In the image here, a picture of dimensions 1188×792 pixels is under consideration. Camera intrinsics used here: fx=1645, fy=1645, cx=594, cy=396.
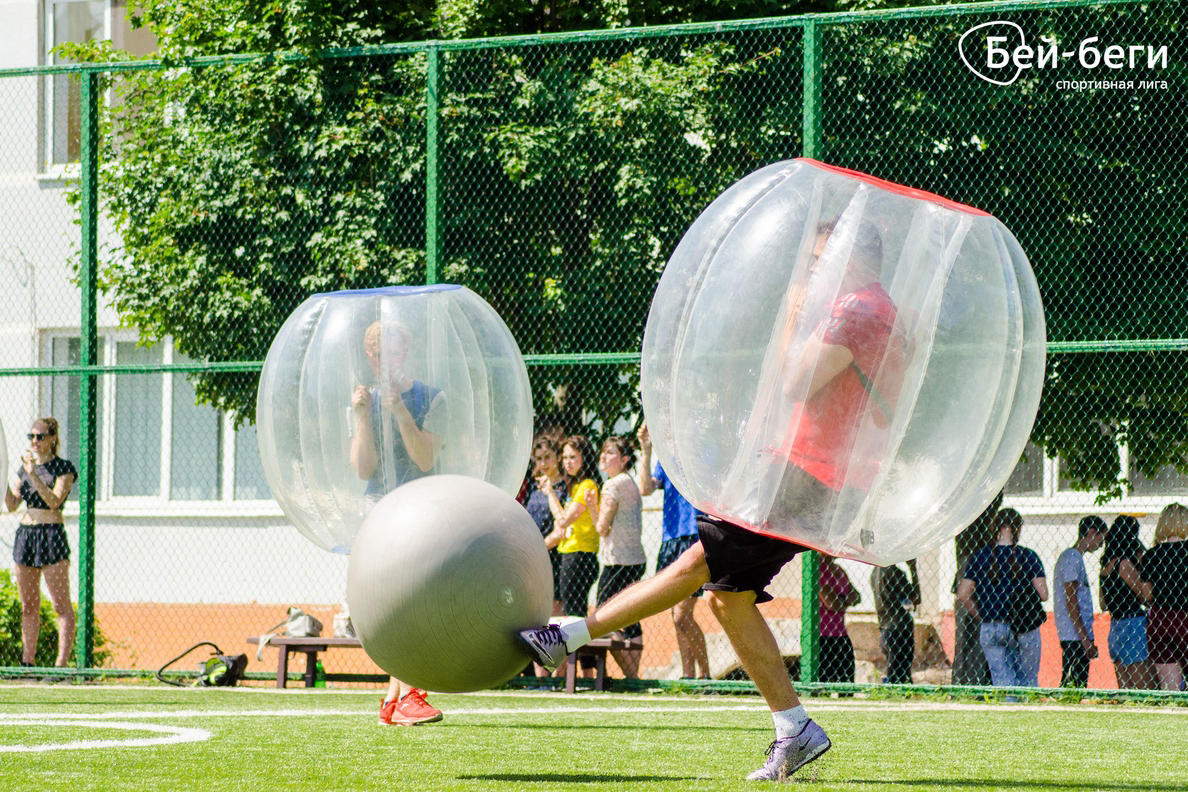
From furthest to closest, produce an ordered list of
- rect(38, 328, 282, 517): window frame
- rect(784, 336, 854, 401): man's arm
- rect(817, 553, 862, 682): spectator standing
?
rect(38, 328, 282, 517): window frame, rect(817, 553, 862, 682): spectator standing, rect(784, 336, 854, 401): man's arm

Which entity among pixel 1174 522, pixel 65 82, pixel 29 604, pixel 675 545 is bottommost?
pixel 29 604

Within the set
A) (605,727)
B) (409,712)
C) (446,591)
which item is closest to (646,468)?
(605,727)

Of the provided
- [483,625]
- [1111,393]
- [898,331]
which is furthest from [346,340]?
[1111,393]

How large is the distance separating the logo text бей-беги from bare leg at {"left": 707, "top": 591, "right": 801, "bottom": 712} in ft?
20.4

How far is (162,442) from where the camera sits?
56.0 ft

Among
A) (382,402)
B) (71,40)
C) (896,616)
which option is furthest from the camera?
(71,40)

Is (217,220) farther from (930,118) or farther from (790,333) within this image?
(790,333)

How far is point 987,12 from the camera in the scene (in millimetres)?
10148

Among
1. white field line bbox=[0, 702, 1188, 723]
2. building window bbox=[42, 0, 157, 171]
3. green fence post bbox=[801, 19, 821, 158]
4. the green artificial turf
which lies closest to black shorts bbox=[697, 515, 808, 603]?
the green artificial turf

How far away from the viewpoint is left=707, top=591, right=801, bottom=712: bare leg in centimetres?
527

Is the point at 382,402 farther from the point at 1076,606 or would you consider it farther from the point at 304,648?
the point at 1076,606

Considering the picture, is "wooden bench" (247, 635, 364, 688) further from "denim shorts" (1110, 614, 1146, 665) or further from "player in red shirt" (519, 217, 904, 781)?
"player in red shirt" (519, 217, 904, 781)

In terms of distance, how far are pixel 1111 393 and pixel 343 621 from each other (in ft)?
17.4

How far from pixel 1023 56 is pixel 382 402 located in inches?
224
